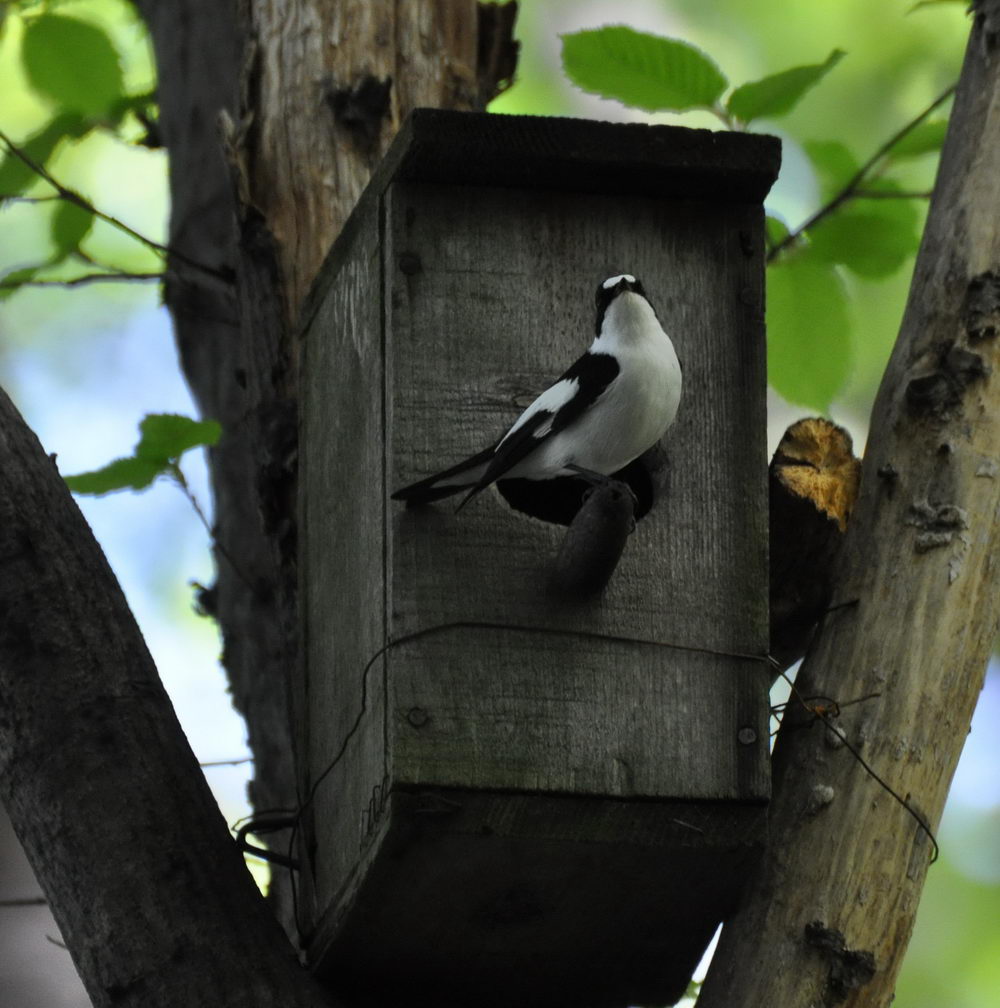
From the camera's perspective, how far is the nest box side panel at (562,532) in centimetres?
272

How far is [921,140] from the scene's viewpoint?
12.5 ft

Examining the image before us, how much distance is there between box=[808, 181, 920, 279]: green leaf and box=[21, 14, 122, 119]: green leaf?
1.82 m

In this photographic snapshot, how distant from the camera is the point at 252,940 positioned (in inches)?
107

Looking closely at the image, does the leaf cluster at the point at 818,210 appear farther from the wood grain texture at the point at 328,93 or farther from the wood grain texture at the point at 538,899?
the wood grain texture at the point at 538,899

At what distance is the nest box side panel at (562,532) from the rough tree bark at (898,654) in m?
0.17

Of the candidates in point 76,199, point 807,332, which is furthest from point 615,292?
point 76,199

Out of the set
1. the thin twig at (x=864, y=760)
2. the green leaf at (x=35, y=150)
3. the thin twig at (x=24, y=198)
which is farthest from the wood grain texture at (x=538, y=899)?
the green leaf at (x=35, y=150)

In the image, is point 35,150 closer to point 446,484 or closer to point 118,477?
point 118,477

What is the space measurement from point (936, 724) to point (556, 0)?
24.1 feet

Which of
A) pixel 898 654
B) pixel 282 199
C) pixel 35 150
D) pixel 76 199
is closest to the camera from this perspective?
pixel 898 654

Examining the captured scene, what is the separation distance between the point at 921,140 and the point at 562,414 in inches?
56.3

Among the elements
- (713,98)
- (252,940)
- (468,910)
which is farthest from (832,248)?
(252,940)

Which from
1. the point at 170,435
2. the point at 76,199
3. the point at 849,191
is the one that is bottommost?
the point at 170,435

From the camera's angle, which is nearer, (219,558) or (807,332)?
(807,332)
